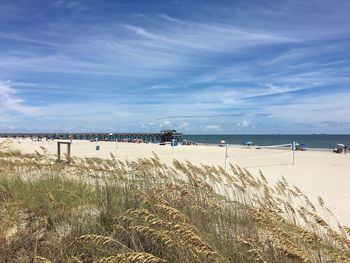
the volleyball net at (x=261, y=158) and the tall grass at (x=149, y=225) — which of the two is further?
the volleyball net at (x=261, y=158)

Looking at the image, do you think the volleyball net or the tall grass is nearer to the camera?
the tall grass

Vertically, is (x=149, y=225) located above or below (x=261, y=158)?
above

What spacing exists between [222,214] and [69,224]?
189cm

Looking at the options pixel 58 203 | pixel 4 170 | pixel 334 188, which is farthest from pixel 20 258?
pixel 334 188

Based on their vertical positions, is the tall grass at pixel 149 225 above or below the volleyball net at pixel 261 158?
above

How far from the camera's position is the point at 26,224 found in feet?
15.9

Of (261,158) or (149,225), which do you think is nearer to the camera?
(149,225)

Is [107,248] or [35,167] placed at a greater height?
[35,167]

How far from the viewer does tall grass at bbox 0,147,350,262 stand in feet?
9.44

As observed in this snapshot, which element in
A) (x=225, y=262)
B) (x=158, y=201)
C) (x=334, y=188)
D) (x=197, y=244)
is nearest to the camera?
(x=197, y=244)

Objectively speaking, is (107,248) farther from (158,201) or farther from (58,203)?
(58,203)

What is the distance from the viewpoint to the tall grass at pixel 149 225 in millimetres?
2877

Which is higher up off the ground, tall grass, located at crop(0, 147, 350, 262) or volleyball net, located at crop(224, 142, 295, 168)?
tall grass, located at crop(0, 147, 350, 262)

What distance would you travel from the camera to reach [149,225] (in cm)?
371
